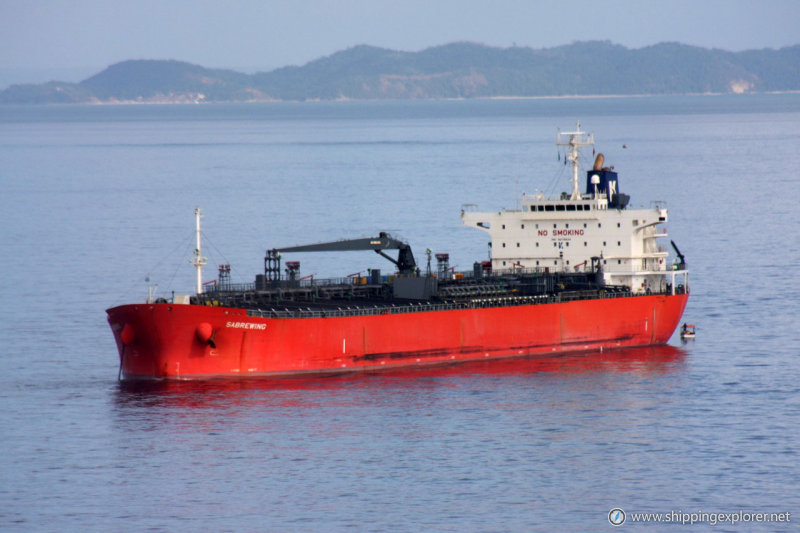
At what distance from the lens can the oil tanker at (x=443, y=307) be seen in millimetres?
44031

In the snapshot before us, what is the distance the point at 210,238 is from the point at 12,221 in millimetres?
24518

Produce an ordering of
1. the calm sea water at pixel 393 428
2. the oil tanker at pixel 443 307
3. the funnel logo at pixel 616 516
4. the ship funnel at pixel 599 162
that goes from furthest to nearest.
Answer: the ship funnel at pixel 599 162
the oil tanker at pixel 443 307
the calm sea water at pixel 393 428
the funnel logo at pixel 616 516

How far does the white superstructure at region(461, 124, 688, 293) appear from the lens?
56.9m

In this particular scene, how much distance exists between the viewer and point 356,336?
153ft

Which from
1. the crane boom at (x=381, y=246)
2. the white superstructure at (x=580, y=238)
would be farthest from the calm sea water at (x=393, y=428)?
the crane boom at (x=381, y=246)

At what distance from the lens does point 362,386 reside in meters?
44.2

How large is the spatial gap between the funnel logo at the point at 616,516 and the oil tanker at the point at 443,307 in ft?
54.7

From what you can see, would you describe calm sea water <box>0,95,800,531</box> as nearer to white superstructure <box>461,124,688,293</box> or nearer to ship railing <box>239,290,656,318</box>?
ship railing <box>239,290,656,318</box>

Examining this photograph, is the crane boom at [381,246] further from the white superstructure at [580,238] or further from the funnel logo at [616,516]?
the funnel logo at [616,516]
